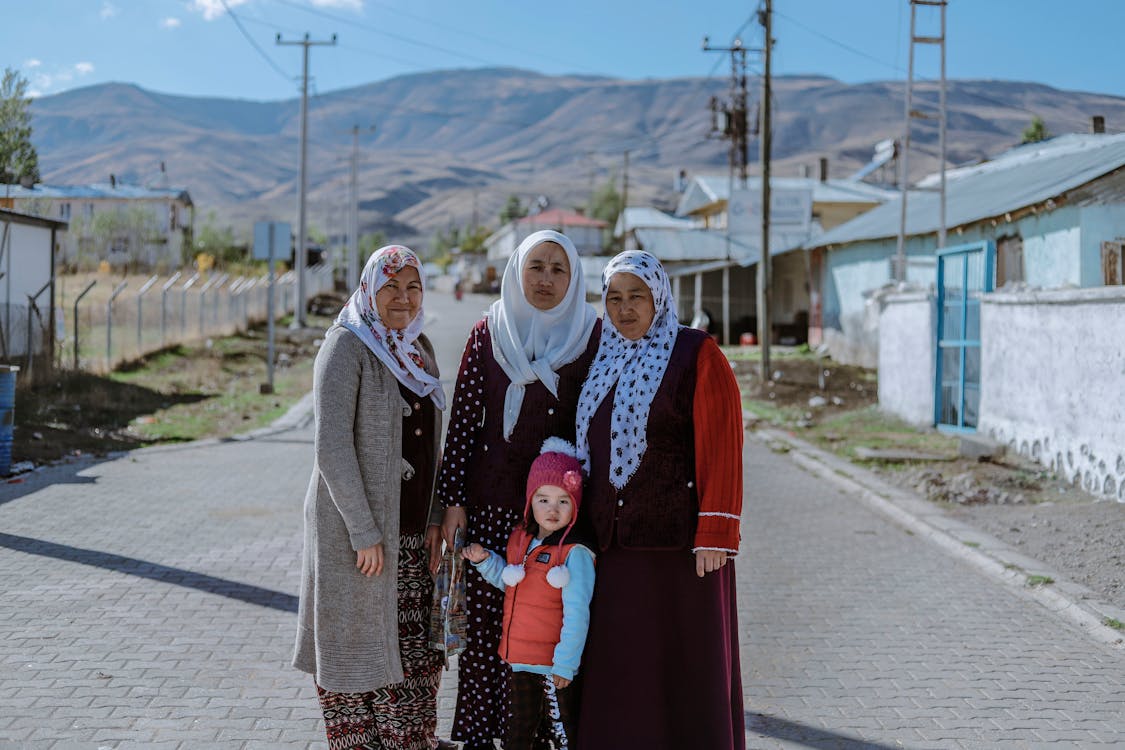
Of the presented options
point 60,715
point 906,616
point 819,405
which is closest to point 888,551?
point 906,616

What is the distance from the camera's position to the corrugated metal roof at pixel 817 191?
168ft

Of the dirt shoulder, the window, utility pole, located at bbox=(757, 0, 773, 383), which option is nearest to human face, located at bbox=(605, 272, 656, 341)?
the dirt shoulder

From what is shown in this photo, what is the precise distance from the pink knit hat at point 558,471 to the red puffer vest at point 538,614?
179mm

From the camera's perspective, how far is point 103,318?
27.7 m

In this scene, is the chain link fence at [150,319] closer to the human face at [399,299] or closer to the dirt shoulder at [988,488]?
the dirt shoulder at [988,488]

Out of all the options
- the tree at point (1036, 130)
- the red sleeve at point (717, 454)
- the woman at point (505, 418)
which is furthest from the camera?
the tree at point (1036, 130)

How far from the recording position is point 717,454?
3621mm

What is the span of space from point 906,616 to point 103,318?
25444mm

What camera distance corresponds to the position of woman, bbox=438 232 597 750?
404cm

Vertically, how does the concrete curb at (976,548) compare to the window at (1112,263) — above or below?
below

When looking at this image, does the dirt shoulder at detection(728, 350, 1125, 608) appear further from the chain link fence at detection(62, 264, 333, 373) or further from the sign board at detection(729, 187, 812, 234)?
the sign board at detection(729, 187, 812, 234)

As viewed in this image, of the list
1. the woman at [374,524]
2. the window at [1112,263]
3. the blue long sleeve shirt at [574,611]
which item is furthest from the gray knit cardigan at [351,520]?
the window at [1112,263]

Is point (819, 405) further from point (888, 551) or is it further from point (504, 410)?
point (504, 410)

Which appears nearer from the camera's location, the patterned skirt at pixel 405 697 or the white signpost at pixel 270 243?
the patterned skirt at pixel 405 697
